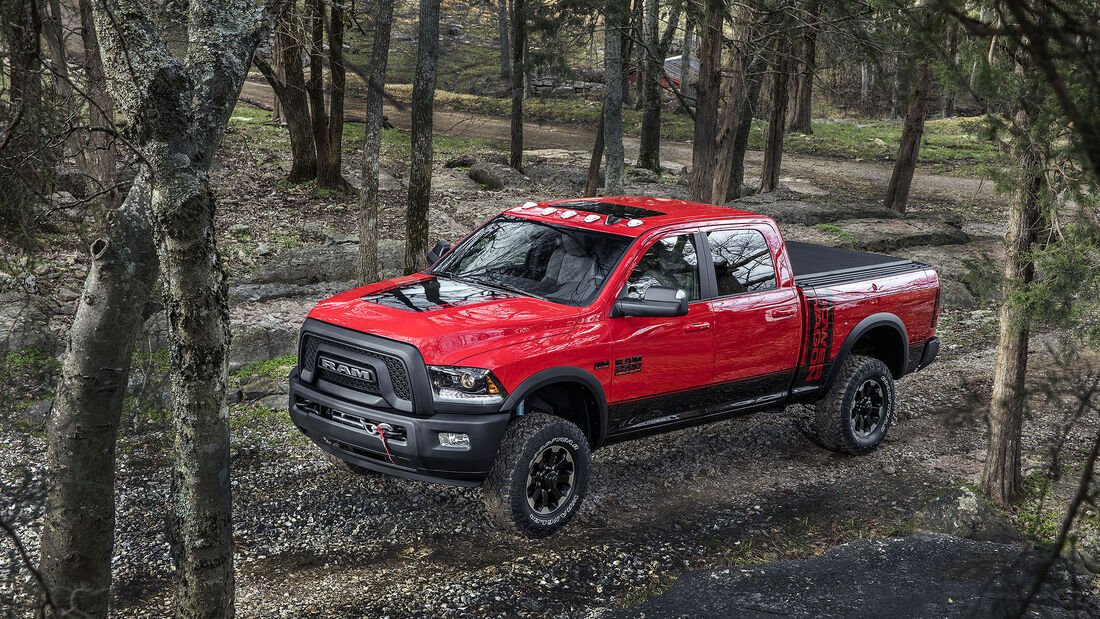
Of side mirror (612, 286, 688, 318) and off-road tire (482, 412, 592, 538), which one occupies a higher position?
side mirror (612, 286, 688, 318)

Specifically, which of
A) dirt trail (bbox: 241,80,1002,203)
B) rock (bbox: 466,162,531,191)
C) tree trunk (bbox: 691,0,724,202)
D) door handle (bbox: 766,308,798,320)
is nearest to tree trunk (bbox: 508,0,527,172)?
rock (bbox: 466,162,531,191)

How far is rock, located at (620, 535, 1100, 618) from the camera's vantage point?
491 cm

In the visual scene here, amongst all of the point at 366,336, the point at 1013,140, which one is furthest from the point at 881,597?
the point at 366,336

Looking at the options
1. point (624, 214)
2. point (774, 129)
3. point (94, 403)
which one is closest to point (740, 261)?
point (624, 214)

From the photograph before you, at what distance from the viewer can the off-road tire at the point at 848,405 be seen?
284 inches

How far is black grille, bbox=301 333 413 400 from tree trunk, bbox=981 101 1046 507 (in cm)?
396

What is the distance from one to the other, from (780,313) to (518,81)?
1416 cm

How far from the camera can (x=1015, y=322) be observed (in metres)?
6.18

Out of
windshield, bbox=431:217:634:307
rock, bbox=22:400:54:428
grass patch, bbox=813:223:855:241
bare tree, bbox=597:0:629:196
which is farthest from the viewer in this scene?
grass patch, bbox=813:223:855:241

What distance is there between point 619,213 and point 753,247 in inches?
43.7

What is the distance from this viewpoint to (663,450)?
24.2 feet

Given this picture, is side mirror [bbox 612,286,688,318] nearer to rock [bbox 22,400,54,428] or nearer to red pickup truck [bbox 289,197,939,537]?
red pickup truck [bbox 289,197,939,537]

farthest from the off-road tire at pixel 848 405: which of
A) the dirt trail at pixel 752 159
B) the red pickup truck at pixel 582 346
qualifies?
the dirt trail at pixel 752 159

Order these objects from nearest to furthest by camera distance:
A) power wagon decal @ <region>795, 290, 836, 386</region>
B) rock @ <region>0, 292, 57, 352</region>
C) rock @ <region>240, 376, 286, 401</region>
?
power wagon decal @ <region>795, 290, 836, 386</region> → rock @ <region>240, 376, 286, 401</region> → rock @ <region>0, 292, 57, 352</region>
